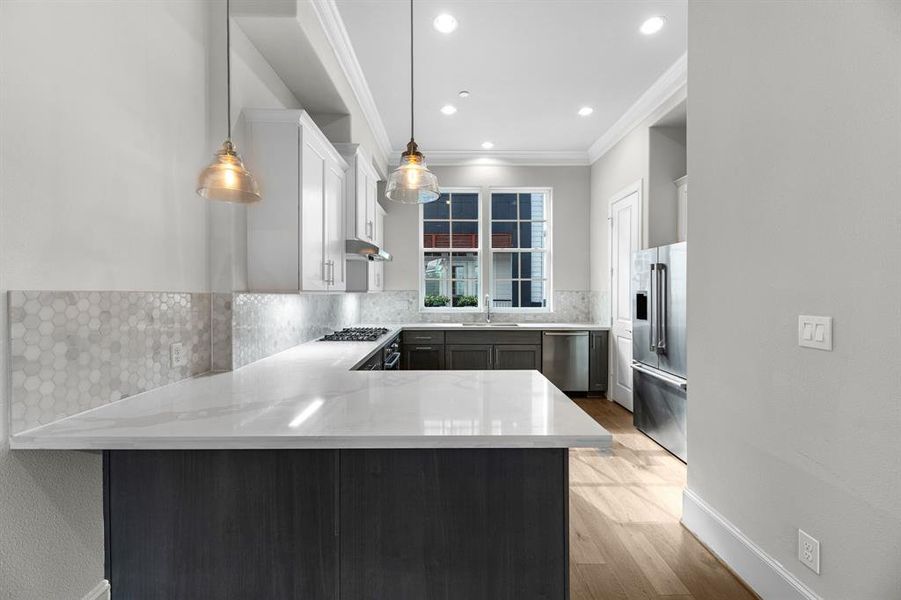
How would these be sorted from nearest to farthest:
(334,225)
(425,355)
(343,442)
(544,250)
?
(343,442) < (334,225) < (425,355) < (544,250)

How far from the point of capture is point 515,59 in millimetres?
3439

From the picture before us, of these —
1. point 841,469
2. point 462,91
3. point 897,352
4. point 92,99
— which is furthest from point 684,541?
point 462,91

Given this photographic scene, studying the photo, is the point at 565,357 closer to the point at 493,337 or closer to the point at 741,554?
the point at 493,337

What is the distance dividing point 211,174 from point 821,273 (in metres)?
2.25

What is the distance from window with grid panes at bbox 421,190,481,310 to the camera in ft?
19.3

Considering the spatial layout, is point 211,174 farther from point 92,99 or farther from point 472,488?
point 472,488

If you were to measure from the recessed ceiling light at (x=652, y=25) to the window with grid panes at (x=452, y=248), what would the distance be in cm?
299

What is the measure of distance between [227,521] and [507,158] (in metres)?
5.22

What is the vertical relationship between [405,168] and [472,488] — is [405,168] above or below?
above

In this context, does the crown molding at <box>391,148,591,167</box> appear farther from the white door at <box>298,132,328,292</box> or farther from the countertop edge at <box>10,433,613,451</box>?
the countertop edge at <box>10,433,613,451</box>

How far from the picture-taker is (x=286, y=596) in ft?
4.34

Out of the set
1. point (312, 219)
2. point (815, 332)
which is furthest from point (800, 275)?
point (312, 219)

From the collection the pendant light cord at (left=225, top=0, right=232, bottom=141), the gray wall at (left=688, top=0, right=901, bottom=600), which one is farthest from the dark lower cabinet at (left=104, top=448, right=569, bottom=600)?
the pendant light cord at (left=225, top=0, right=232, bottom=141)

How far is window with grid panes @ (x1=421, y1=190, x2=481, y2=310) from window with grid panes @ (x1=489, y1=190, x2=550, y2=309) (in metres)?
0.25
